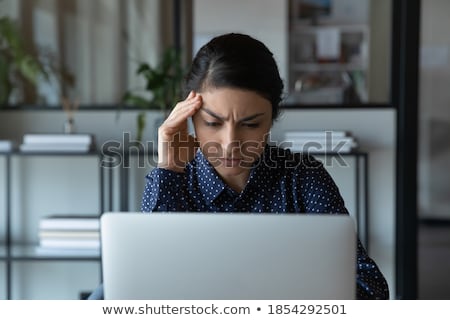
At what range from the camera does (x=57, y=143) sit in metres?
3.48

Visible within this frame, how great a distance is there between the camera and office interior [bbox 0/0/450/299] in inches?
144

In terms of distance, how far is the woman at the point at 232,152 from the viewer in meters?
1.64

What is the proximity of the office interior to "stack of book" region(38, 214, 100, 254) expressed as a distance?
0.11 m

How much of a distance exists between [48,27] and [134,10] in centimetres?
42

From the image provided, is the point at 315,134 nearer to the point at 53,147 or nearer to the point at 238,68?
the point at 53,147

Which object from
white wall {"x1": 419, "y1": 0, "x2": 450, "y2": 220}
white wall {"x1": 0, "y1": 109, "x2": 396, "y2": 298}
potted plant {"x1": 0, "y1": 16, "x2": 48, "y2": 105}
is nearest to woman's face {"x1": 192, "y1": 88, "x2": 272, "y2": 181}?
white wall {"x1": 0, "y1": 109, "x2": 396, "y2": 298}

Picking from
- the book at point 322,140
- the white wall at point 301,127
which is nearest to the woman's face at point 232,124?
the book at point 322,140

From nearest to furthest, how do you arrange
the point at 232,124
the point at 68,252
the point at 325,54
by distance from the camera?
the point at 232,124, the point at 68,252, the point at 325,54

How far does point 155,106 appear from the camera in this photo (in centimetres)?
362

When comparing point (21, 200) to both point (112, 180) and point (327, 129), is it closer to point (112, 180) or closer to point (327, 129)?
point (112, 180)

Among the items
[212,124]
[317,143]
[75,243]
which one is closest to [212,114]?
[212,124]

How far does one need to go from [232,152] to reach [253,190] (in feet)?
0.48

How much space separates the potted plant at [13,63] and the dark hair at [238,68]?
6.53 feet
